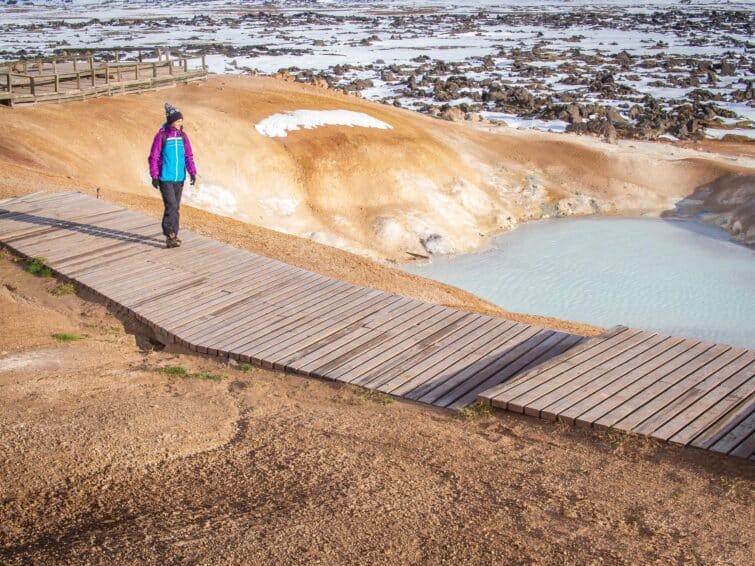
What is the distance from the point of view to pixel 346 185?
28.2 m

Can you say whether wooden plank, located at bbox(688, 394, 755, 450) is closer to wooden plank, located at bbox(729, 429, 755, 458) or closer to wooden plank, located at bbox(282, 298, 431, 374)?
wooden plank, located at bbox(729, 429, 755, 458)

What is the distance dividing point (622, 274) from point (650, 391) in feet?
59.3

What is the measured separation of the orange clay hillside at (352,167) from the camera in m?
25.5

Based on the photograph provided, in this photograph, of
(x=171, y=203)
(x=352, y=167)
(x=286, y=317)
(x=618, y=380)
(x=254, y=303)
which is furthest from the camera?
(x=352, y=167)

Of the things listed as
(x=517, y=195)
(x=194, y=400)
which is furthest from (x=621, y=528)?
(x=517, y=195)

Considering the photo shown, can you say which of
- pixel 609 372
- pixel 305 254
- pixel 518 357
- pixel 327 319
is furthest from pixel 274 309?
pixel 305 254

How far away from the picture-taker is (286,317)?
11.4 meters

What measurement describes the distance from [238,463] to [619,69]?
7421cm

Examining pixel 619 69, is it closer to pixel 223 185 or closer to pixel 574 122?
pixel 574 122

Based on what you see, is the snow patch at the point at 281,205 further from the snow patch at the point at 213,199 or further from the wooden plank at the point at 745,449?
the wooden plank at the point at 745,449

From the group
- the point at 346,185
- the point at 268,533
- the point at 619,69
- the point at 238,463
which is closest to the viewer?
the point at 268,533

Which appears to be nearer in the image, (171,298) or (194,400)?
(194,400)

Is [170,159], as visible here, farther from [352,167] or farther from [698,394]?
[352,167]

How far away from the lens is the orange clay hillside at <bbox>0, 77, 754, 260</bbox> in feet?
83.7
